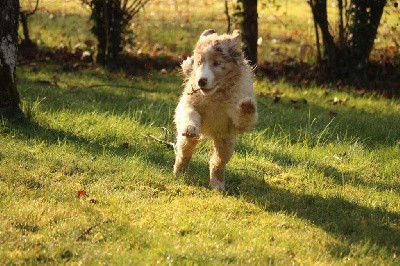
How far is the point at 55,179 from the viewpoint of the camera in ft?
18.3

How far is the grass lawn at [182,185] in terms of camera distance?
4371 mm

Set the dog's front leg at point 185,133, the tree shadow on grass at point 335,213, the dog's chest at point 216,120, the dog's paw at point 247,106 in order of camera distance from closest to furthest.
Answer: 1. the tree shadow on grass at point 335,213
2. the dog's paw at point 247,106
3. the dog's front leg at point 185,133
4. the dog's chest at point 216,120

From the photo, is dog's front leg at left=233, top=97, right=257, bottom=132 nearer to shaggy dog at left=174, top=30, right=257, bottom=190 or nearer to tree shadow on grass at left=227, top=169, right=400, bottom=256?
shaggy dog at left=174, top=30, right=257, bottom=190

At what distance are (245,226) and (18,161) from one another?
2.23 metres

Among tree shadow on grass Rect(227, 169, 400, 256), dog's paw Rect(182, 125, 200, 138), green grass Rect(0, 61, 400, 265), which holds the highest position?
dog's paw Rect(182, 125, 200, 138)

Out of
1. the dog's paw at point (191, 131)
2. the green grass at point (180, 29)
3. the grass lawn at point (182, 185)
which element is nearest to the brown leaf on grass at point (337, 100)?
the grass lawn at point (182, 185)

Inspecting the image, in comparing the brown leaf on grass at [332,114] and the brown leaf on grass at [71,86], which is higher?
the brown leaf on grass at [71,86]

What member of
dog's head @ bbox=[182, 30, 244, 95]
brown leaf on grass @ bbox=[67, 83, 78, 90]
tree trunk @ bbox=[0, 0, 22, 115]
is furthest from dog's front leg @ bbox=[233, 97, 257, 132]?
brown leaf on grass @ bbox=[67, 83, 78, 90]

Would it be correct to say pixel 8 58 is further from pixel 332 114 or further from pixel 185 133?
pixel 332 114

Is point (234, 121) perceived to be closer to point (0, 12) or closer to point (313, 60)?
point (0, 12)

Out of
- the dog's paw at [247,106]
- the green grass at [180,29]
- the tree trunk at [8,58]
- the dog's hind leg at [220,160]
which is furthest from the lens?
the green grass at [180,29]

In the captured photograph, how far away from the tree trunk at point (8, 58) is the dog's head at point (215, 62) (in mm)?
2455

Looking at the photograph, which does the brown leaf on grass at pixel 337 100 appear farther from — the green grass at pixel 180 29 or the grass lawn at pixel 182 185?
the green grass at pixel 180 29

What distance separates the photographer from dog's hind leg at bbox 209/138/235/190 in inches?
221
